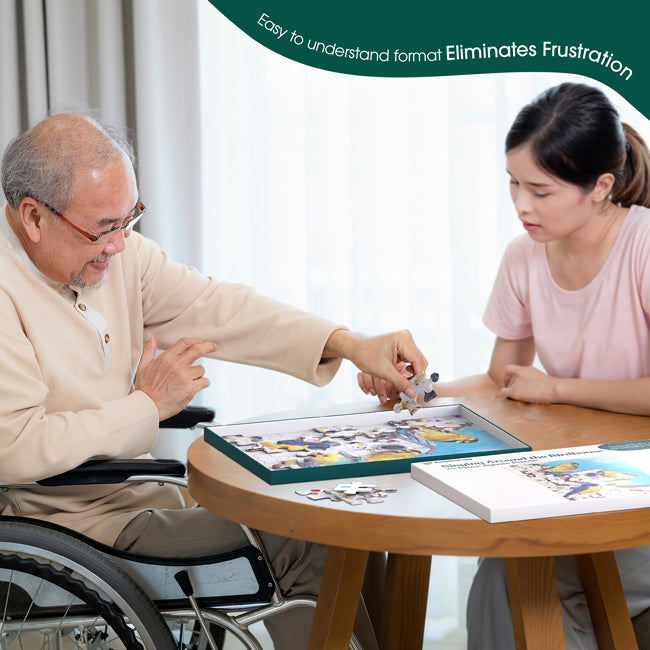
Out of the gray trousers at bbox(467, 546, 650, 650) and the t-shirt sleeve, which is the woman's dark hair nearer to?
the t-shirt sleeve

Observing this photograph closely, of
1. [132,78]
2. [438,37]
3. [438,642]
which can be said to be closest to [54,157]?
[132,78]

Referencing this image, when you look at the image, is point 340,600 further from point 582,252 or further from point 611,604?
point 582,252

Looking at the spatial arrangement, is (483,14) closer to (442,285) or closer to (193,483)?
(442,285)

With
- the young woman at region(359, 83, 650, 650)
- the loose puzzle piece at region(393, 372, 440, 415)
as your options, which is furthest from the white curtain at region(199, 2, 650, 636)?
the loose puzzle piece at region(393, 372, 440, 415)

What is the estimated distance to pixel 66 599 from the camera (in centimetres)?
140

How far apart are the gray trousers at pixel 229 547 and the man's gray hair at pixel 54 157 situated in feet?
1.99

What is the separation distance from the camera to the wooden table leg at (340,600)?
4.36 ft

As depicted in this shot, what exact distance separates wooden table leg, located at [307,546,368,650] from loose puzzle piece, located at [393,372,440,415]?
33 cm

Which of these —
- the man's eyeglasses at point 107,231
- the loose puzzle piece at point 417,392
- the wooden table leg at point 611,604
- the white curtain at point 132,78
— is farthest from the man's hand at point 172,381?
the white curtain at point 132,78

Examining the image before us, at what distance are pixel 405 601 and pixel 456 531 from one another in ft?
2.56

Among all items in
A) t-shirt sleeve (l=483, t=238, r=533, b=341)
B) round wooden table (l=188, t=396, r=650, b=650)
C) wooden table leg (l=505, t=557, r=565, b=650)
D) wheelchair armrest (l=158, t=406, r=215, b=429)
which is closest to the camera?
round wooden table (l=188, t=396, r=650, b=650)

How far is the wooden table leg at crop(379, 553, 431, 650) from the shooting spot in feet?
5.68

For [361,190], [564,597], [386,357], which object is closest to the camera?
[564,597]

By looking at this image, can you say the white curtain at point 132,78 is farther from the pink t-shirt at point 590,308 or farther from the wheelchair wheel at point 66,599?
the wheelchair wheel at point 66,599
